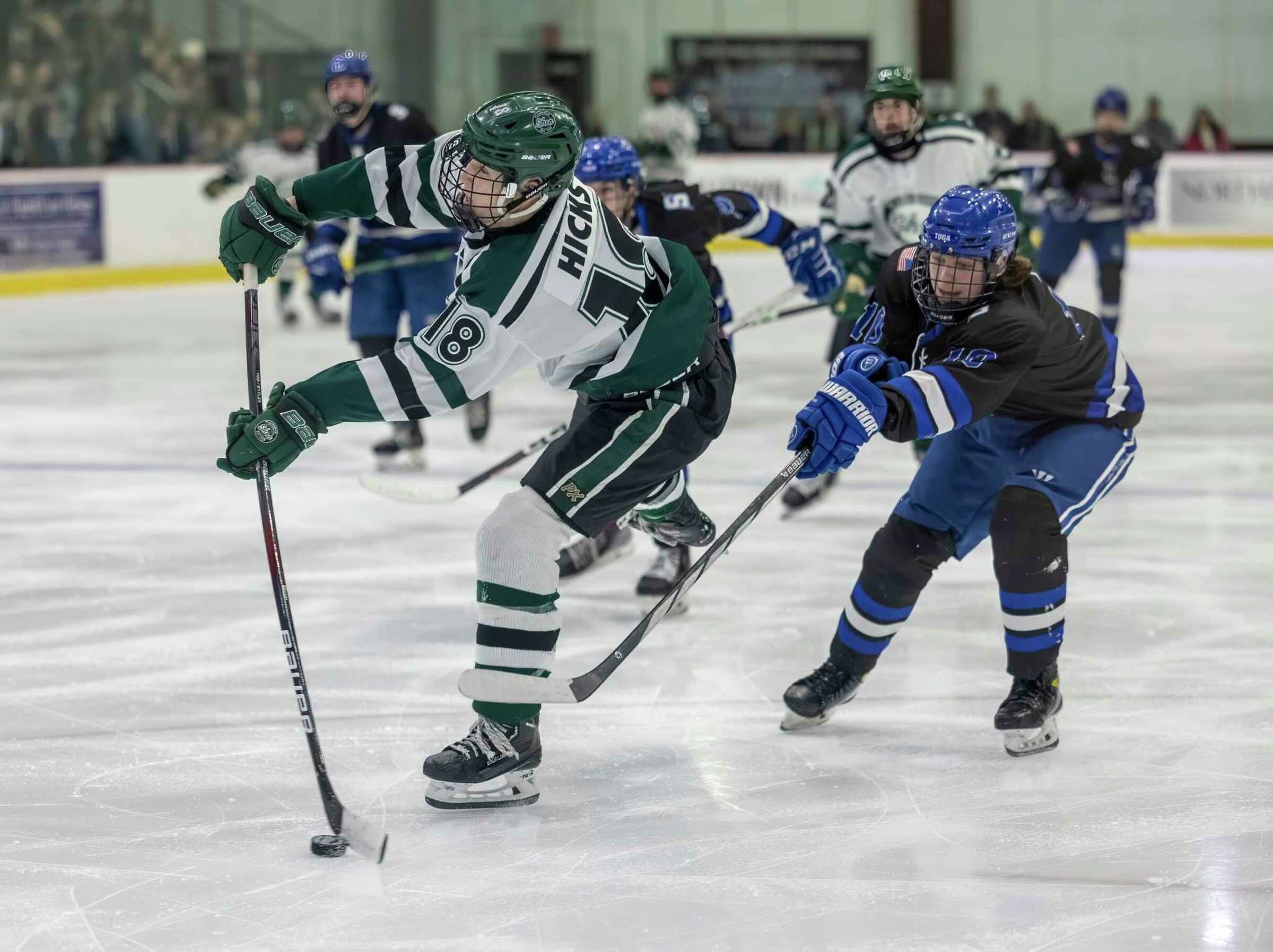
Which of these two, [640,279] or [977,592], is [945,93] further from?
[640,279]

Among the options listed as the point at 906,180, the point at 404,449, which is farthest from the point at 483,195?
the point at 404,449

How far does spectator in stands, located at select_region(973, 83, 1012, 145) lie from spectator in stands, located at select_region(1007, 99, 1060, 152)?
13 centimetres

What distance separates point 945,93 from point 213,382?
33.4 feet

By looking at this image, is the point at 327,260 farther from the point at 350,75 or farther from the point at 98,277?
the point at 98,277

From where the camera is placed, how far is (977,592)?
13.6 feet

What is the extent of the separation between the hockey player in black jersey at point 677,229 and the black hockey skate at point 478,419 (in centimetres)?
164

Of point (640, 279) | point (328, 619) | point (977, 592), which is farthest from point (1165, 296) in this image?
point (640, 279)

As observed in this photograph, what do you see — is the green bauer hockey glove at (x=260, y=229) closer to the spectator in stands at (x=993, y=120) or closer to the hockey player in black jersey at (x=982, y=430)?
the hockey player in black jersey at (x=982, y=430)

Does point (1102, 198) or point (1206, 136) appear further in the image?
point (1206, 136)

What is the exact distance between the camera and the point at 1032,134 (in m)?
14.4

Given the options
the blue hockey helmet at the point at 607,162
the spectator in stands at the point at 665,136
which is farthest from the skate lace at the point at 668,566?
the spectator in stands at the point at 665,136

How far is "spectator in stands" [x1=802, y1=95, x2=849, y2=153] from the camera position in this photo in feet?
48.4

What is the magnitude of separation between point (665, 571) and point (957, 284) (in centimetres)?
146

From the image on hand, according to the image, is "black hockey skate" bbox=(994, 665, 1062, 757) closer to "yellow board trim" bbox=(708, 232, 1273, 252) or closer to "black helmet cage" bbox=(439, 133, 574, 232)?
"black helmet cage" bbox=(439, 133, 574, 232)
